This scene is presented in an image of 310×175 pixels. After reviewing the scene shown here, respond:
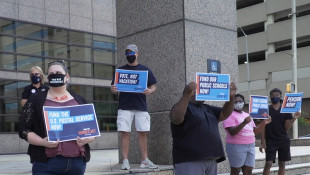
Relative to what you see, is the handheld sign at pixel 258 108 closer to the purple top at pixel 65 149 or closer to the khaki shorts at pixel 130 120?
the khaki shorts at pixel 130 120

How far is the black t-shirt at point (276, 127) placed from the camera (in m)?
7.47

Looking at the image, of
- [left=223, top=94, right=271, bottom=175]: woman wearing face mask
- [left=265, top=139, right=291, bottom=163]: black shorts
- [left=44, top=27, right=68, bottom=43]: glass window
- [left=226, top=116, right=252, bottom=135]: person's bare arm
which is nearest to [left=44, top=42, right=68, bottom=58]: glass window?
[left=44, top=27, right=68, bottom=43]: glass window

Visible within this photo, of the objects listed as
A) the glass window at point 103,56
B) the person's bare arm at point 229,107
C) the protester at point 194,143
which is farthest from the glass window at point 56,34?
the protester at point 194,143

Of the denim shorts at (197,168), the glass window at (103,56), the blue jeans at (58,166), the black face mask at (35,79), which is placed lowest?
the denim shorts at (197,168)

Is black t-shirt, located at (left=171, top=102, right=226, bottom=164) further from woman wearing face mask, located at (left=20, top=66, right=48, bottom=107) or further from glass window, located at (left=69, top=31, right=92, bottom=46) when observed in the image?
glass window, located at (left=69, top=31, right=92, bottom=46)

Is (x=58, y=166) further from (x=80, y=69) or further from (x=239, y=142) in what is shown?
(x=80, y=69)

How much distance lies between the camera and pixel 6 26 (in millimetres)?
16719

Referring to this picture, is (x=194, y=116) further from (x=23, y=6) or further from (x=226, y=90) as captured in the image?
(x=23, y=6)

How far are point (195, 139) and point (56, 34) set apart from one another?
50.0ft

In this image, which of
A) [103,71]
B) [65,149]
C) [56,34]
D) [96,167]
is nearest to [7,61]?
[56,34]

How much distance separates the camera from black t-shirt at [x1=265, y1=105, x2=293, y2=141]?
7.47 meters

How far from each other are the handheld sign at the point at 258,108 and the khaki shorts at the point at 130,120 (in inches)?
67.4

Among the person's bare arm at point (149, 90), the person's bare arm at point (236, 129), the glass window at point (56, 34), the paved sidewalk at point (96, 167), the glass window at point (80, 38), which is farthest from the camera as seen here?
the glass window at point (80, 38)

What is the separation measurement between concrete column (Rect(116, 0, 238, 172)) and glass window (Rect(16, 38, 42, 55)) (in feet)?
32.8
